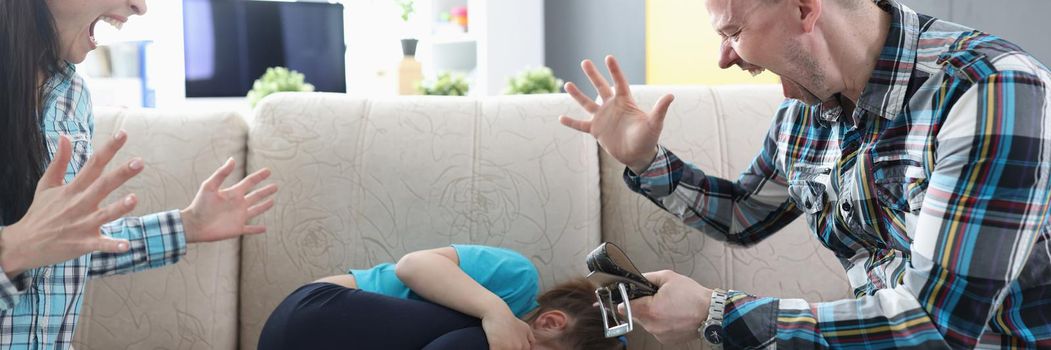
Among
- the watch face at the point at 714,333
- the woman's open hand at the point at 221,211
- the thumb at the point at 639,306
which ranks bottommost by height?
the watch face at the point at 714,333

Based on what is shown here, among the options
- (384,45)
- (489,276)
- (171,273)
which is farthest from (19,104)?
(384,45)

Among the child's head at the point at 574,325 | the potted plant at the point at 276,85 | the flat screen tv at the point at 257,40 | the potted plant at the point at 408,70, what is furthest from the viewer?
the potted plant at the point at 408,70

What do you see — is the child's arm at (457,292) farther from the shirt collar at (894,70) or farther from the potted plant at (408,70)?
the potted plant at (408,70)

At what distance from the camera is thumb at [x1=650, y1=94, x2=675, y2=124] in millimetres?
1276

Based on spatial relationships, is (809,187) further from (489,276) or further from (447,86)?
(447,86)

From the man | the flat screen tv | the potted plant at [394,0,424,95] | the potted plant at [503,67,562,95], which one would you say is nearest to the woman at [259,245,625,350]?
the man

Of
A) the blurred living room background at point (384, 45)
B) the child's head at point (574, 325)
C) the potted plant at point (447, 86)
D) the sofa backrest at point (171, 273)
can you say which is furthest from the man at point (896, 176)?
the potted plant at point (447, 86)

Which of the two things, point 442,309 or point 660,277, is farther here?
point 442,309

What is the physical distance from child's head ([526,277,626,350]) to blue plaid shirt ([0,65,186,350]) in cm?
63

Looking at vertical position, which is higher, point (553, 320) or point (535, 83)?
point (535, 83)

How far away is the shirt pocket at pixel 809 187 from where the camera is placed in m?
1.25

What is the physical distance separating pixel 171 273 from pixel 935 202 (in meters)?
1.35

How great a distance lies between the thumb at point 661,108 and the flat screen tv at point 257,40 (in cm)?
347

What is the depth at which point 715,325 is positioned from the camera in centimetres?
105
